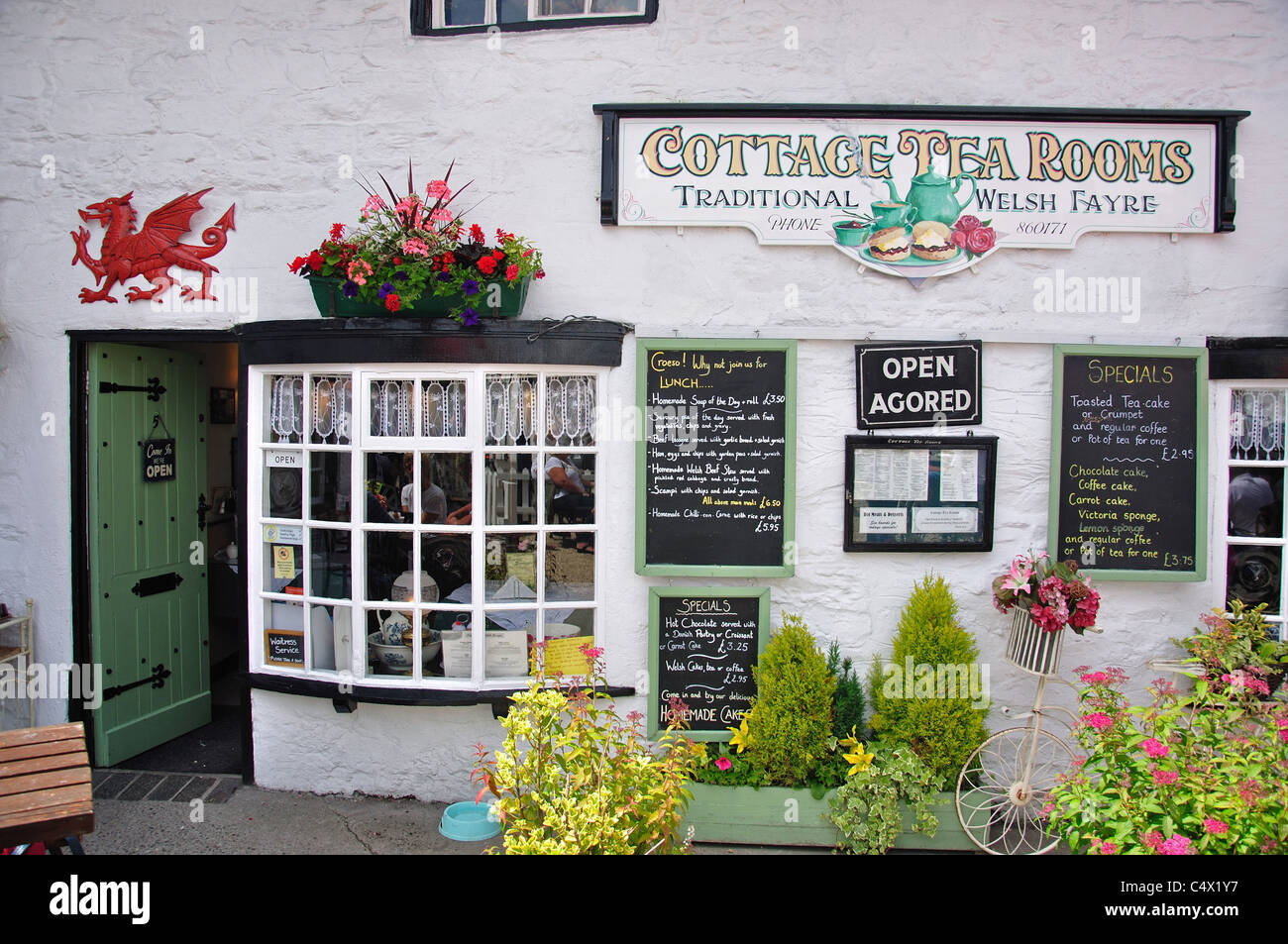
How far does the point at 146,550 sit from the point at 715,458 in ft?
13.5

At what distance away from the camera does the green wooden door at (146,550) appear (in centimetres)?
544

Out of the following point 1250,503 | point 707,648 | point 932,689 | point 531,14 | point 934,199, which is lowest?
point 932,689

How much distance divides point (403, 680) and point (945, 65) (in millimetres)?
5041

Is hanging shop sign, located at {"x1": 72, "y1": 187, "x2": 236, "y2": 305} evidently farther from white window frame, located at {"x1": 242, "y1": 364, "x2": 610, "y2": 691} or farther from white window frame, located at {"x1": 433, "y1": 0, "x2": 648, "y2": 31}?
white window frame, located at {"x1": 433, "y1": 0, "x2": 648, "y2": 31}

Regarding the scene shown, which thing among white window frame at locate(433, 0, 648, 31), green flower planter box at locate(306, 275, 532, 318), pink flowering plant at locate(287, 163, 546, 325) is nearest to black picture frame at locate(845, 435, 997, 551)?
green flower planter box at locate(306, 275, 532, 318)

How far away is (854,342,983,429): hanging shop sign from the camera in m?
4.92

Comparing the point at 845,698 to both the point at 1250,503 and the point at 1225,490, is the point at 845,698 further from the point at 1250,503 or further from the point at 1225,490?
the point at 1250,503

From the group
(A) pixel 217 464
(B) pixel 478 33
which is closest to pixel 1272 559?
(B) pixel 478 33

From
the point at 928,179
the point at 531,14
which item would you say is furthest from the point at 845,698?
the point at 531,14

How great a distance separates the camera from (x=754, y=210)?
4926mm

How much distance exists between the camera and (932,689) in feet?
15.4

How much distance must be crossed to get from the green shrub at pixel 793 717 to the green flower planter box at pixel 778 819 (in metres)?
0.11

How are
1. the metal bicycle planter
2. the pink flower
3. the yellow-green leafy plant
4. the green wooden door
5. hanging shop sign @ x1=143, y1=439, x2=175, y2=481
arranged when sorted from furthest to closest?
hanging shop sign @ x1=143, y1=439, x2=175, y2=481 < the green wooden door < the metal bicycle planter < the yellow-green leafy plant < the pink flower

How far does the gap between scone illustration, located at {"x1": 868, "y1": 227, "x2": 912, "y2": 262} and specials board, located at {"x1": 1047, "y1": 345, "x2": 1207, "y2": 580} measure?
1.11m
